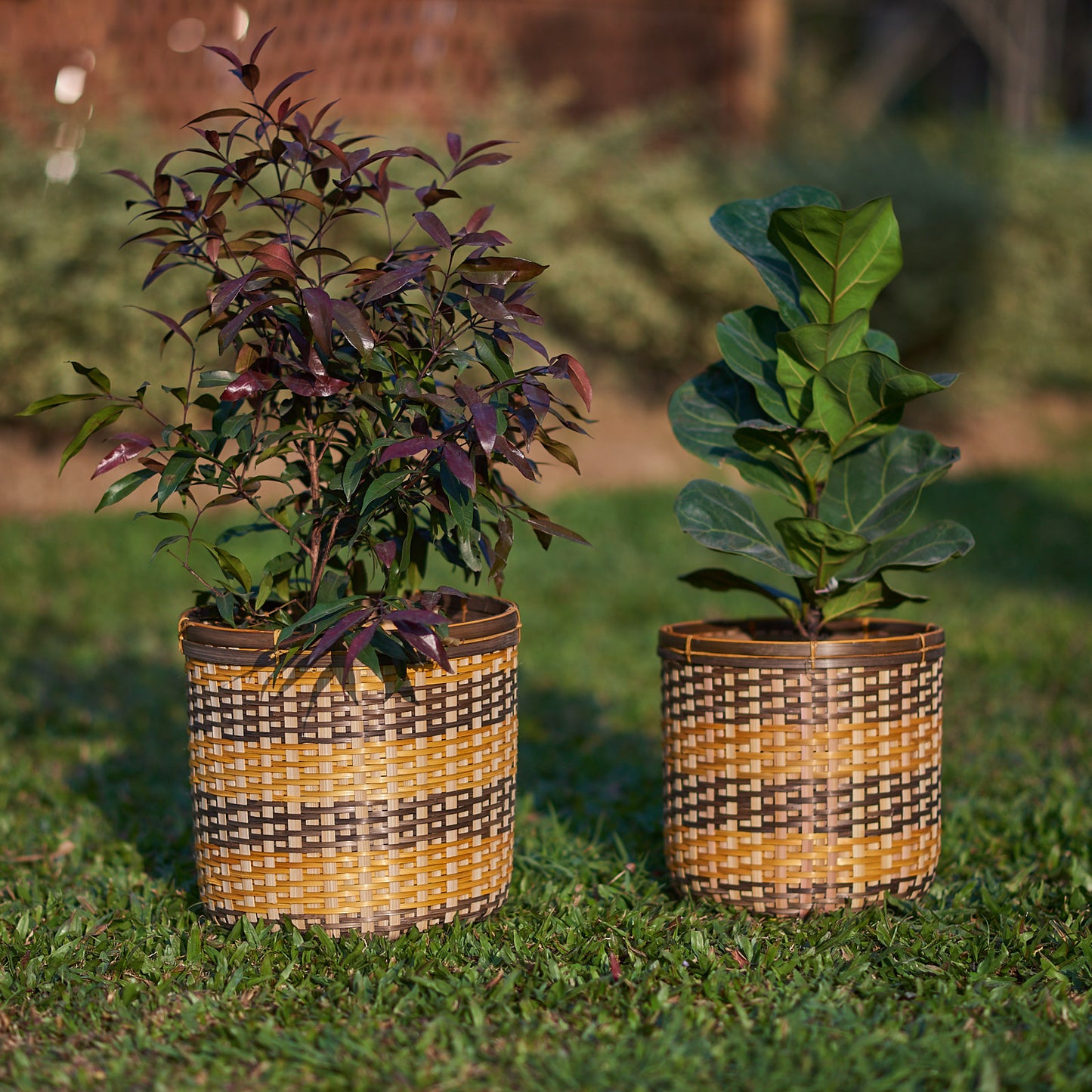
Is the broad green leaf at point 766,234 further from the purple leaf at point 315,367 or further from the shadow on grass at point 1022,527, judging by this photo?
the shadow on grass at point 1022,527

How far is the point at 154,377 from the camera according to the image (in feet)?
27.1

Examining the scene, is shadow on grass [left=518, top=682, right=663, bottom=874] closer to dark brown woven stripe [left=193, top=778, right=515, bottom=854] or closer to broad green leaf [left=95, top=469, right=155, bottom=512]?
dark brown woven stripe [left=193, top=778, right=515, bottom=854]

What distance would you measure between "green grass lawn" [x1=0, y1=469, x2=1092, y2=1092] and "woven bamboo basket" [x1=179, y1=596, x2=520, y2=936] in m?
0.09

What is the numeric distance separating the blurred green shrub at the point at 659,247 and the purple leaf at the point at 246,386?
5.67m

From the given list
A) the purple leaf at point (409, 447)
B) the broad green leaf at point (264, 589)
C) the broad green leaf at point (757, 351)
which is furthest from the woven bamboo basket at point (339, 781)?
the broad green leaf at point (757, 351)

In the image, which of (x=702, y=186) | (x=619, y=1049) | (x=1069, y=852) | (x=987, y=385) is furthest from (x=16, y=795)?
(x=987, y=385)

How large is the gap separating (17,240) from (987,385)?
8.51 meters

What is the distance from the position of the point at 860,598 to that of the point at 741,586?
276 mm

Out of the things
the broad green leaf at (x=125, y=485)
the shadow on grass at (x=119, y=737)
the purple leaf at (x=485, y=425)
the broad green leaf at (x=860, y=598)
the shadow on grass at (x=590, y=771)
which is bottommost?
the shadow on grass at (x=590, y=771)

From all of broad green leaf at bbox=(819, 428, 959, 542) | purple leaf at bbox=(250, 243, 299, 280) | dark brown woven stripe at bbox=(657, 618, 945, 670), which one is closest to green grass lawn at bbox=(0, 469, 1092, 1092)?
dark brown woven stripe at bbox=(657, 618, 945, 670)

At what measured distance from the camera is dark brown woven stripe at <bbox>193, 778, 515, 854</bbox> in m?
2.53

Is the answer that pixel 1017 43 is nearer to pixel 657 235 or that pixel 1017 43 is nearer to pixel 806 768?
pixel 657 235

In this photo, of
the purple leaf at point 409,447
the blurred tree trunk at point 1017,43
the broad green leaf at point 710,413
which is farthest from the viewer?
the blurred tree trunk at point 1017,43

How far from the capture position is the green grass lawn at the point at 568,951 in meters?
2.12
